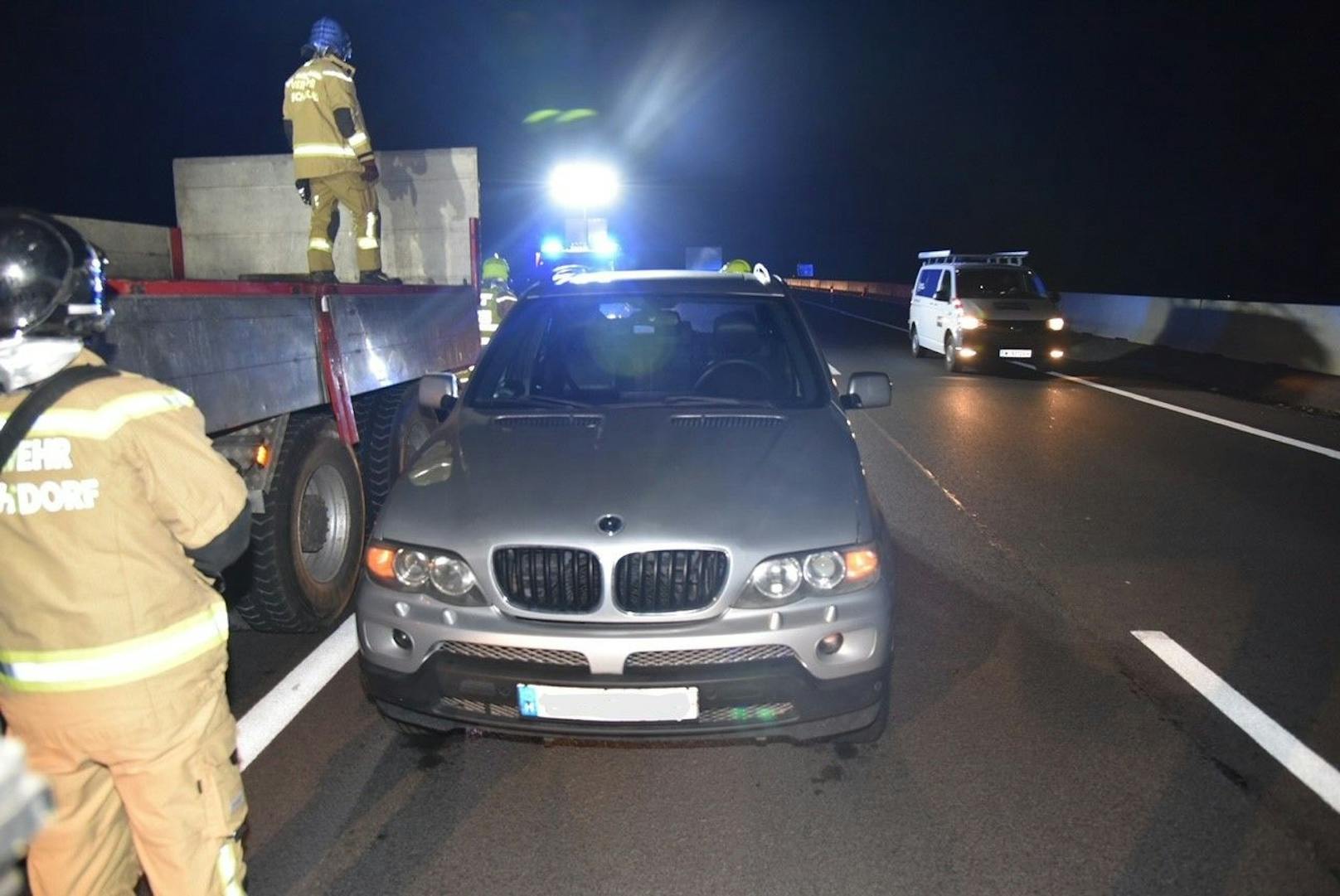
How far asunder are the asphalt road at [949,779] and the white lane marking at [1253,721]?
53 millimetres

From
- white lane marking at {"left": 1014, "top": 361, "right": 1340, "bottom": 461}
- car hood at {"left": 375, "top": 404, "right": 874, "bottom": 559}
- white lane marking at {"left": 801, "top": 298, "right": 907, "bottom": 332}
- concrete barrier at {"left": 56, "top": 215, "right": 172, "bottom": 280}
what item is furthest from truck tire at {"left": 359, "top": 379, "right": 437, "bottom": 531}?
white lane marking at {"left": 801, "top": 298, "right": 907, "bottom": 332}

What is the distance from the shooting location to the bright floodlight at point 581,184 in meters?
25.0

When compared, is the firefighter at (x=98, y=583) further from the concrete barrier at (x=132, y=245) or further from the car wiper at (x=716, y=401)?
the concrete barrier at (x=132, y=245)

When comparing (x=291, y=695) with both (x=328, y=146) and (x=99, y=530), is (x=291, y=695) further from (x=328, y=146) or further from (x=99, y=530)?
(x=328, y=146)

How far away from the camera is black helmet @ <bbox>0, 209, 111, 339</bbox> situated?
2148 mm

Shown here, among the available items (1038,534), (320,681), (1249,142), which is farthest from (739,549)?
(1249,142)

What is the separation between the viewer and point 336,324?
526cm

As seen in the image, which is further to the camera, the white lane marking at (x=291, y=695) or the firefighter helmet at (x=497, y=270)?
the firefighter helmet at (x=497, y=270)

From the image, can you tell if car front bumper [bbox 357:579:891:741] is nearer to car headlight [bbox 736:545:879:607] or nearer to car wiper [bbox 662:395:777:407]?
car headlight [bbox 736:545:879:607]

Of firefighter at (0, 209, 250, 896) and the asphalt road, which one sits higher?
firefighter at (0, 209, 250, 896)

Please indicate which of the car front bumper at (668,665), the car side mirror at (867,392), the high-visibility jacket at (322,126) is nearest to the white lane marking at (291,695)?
the car front bumper at (668,665)

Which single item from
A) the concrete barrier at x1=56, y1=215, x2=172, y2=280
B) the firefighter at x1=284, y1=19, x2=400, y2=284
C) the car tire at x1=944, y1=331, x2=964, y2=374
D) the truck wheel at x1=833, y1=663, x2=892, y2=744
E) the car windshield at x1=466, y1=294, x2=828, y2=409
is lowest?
the car tire at x1=944, y1=331, x2=964, y2=374

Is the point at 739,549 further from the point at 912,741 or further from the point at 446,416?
the point at 446,416

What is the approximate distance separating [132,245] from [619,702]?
17.0 ft
